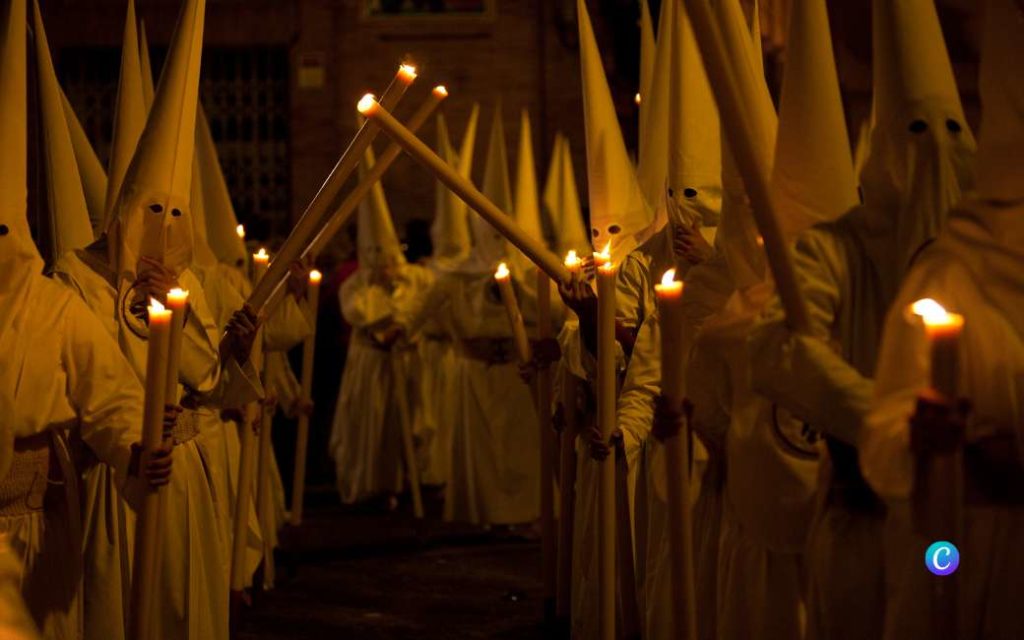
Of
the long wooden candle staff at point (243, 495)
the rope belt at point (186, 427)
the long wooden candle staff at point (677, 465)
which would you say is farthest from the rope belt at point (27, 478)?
the long wooden candle staff at point (677, 465)

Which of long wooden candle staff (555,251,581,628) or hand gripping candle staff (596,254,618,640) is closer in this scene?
hand gripping candle staff (596,254,618,640)

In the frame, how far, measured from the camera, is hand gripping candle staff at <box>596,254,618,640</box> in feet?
13.7

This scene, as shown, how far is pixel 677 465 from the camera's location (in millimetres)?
3377

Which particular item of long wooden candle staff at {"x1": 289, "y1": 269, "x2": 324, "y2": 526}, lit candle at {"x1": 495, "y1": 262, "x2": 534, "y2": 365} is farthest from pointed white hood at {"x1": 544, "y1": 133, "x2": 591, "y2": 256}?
lit candle at {"x1": 495, "y1": 262, "x2": 534, "y2": 365}

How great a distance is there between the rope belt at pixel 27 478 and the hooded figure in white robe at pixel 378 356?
22.5 feet

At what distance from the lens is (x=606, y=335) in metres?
4.17

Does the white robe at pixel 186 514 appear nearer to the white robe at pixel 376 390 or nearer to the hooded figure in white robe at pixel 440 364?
the hooded figure in white robe at pixel 440 364

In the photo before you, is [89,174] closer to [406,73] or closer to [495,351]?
[406,73]

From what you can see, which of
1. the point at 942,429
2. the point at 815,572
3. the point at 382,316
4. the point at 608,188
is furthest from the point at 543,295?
the point at 382,316

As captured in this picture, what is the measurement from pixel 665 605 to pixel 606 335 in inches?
47.8

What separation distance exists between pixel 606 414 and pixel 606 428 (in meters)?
0.05

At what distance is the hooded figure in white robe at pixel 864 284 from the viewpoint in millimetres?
3352

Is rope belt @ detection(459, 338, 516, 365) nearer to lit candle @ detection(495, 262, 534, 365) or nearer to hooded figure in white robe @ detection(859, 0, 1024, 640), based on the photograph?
lit candle @ detection(495, 262, 534, 365)

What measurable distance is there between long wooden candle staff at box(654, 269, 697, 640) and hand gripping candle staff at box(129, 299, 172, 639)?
1230 mm
